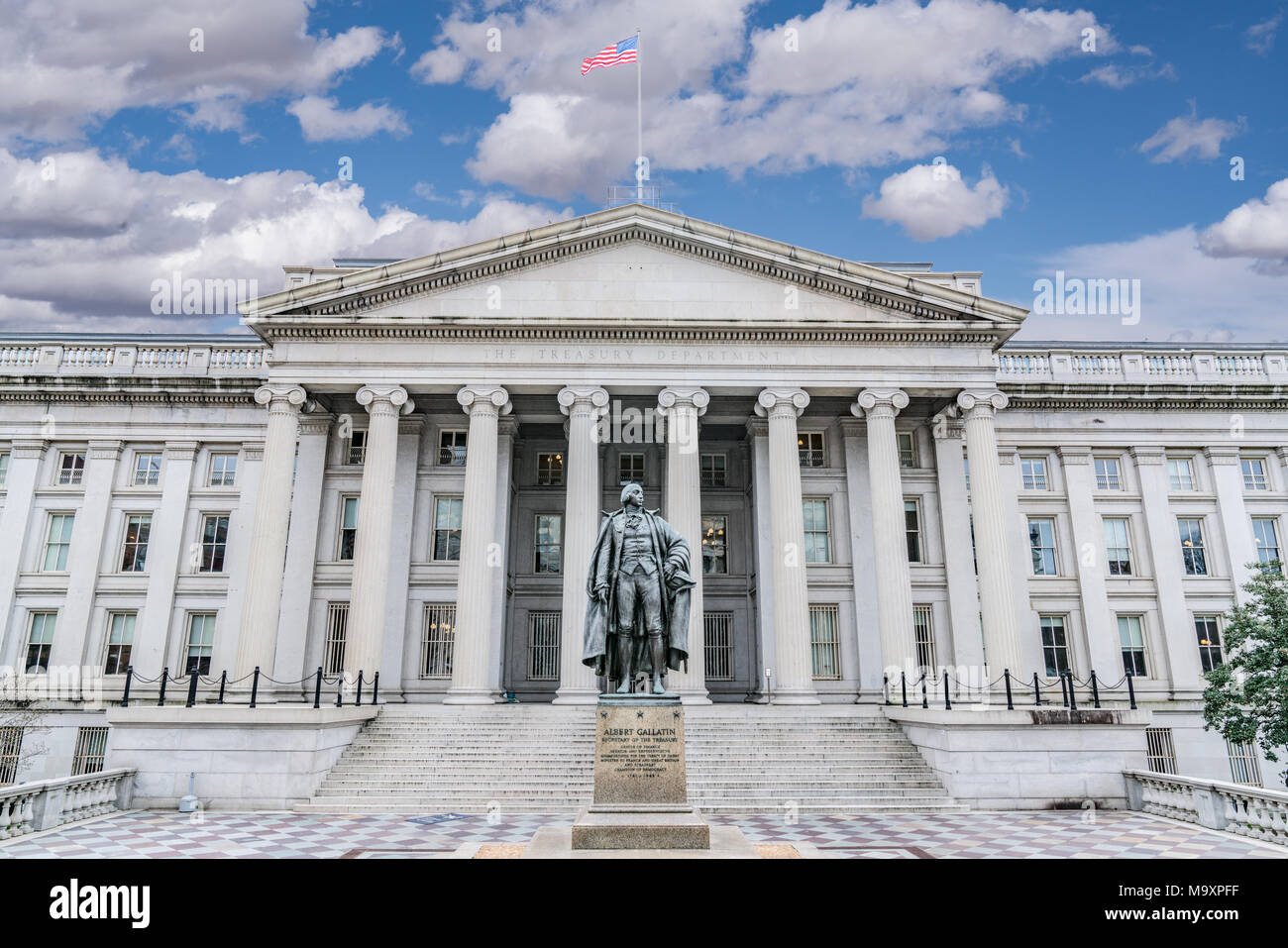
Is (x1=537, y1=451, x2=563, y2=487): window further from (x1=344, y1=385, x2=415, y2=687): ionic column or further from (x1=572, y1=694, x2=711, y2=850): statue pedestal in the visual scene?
(x1=572, y1=694, x2=711, y2=850): statue pedestal

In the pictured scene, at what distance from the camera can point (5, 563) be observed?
98.0ft

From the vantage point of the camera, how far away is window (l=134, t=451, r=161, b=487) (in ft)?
102

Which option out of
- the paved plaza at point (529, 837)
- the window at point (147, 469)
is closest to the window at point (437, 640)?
the paved plaza at point (529, 837)

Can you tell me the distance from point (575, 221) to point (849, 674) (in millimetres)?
17314

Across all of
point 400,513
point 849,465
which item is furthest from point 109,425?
point 849,465

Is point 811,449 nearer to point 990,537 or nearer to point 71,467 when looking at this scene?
point 990,537

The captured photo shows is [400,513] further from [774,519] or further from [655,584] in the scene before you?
[655,584]

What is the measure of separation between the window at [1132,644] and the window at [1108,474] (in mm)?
4879

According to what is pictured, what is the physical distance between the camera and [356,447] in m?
30.0

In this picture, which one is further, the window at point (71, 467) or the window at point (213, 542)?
the window at point (71, 467)

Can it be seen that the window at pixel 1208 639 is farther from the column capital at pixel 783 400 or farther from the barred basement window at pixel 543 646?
the barred basement window at pixel 543 646

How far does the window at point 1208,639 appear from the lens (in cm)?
2975

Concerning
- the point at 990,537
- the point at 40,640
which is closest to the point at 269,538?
the point at 40,640

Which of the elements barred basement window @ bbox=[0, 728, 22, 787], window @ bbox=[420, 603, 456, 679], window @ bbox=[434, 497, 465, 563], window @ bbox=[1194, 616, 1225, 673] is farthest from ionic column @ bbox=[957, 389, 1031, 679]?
barred basement window @ bbox=[0, 728, 22, 787]
